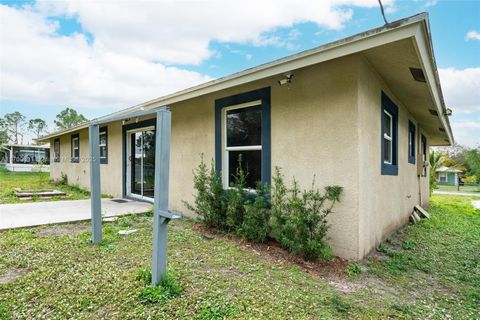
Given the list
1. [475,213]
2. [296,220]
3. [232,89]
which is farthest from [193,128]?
[475,213]

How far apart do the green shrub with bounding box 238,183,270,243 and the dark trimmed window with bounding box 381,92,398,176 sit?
2.23m

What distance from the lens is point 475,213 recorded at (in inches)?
378

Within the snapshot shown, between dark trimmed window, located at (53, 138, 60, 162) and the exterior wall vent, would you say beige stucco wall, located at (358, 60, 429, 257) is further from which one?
dark trimmed window, located at (53, 138, 60, 162)

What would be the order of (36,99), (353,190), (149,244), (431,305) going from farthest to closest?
(36,99) < (149,244) < (353,190) < (431,305)

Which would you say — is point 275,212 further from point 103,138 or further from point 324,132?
point 103,138

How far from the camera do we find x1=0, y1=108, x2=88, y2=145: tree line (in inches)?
1646

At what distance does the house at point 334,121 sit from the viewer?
12.3 feet

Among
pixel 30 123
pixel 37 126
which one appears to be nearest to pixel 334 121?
pixel 30 123

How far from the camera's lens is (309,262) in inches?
152

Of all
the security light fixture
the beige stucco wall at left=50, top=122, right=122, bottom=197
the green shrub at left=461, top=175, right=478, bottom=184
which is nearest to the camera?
the security light fixture

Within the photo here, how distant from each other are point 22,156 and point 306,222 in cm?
3410

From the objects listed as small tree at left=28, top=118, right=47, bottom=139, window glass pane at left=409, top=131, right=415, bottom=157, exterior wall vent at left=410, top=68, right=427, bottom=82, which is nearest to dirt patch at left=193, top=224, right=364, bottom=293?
exterior wall vent at left=410, top=68, right=427, bottom=82

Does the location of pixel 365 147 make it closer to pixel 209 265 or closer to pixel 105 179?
pixel 209 265

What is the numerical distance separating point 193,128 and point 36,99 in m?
27.1
